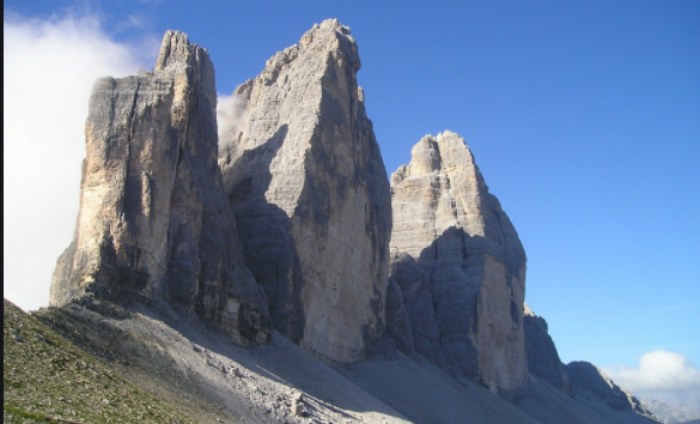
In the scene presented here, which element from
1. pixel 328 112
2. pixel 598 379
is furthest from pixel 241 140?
pixel 598 379

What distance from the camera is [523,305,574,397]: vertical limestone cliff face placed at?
9806 cm

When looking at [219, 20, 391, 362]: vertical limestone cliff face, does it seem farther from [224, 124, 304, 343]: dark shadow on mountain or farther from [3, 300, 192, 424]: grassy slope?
[3, 300, 192, 424]: grassy slope

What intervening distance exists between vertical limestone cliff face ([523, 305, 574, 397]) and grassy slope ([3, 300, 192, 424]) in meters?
75.4

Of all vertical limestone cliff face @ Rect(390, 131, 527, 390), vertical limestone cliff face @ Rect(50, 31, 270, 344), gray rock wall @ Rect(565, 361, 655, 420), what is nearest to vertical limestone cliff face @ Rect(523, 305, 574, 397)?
gray rock wall @ Rect(565, 361, 655, 420)

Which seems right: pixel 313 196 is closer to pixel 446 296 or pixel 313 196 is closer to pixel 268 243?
pixel 268 243

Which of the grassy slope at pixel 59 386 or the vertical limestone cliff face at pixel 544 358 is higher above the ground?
the vertical limestone cliff face at pixel 544 358

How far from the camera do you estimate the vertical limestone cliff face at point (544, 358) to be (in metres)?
98.1

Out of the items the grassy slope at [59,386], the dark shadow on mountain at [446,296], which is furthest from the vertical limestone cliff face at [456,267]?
the grassy slope at [59,386]

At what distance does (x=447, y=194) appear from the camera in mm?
81375

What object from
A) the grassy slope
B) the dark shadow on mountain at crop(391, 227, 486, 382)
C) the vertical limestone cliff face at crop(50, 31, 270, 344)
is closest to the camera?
the grassy slope

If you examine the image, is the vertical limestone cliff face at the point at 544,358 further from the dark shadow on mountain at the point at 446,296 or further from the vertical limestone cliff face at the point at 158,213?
the vertical limestone cliff face at the point at 158,213

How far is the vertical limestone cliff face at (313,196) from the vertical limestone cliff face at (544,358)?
40.0m

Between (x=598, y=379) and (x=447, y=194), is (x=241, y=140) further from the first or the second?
(x=598, y=379)

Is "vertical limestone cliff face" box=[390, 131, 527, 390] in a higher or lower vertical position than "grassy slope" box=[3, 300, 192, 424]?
higher
